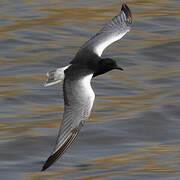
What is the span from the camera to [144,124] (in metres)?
11.7

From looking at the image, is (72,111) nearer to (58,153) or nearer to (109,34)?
(58,153)

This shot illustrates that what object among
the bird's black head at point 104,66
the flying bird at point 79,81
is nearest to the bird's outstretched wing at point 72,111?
the flying bird at point 79,81

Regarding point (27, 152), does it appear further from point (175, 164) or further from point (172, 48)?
point (172, 48)

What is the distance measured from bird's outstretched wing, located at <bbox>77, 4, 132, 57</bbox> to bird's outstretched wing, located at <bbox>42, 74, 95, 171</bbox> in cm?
95

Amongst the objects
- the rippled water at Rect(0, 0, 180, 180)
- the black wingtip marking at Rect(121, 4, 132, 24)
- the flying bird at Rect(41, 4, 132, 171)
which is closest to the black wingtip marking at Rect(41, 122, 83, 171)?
the flying bird at Rect(41, 4, 132, 171)

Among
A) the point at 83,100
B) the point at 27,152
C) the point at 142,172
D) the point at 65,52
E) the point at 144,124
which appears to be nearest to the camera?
the point at 83,100

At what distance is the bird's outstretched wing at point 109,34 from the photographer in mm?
10695

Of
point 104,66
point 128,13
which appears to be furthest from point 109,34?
point 104,66

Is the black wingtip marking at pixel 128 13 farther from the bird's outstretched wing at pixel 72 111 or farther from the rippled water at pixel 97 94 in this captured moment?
the bird's outstretched wing at pixel 72 111

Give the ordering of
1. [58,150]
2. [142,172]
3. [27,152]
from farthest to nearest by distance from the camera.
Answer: [27,152], [142,172], [58,150]

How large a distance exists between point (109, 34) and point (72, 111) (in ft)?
6.85

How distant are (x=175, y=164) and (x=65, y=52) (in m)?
4.26

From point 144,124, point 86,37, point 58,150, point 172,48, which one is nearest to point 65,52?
point 86,37

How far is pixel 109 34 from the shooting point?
11.1 m
